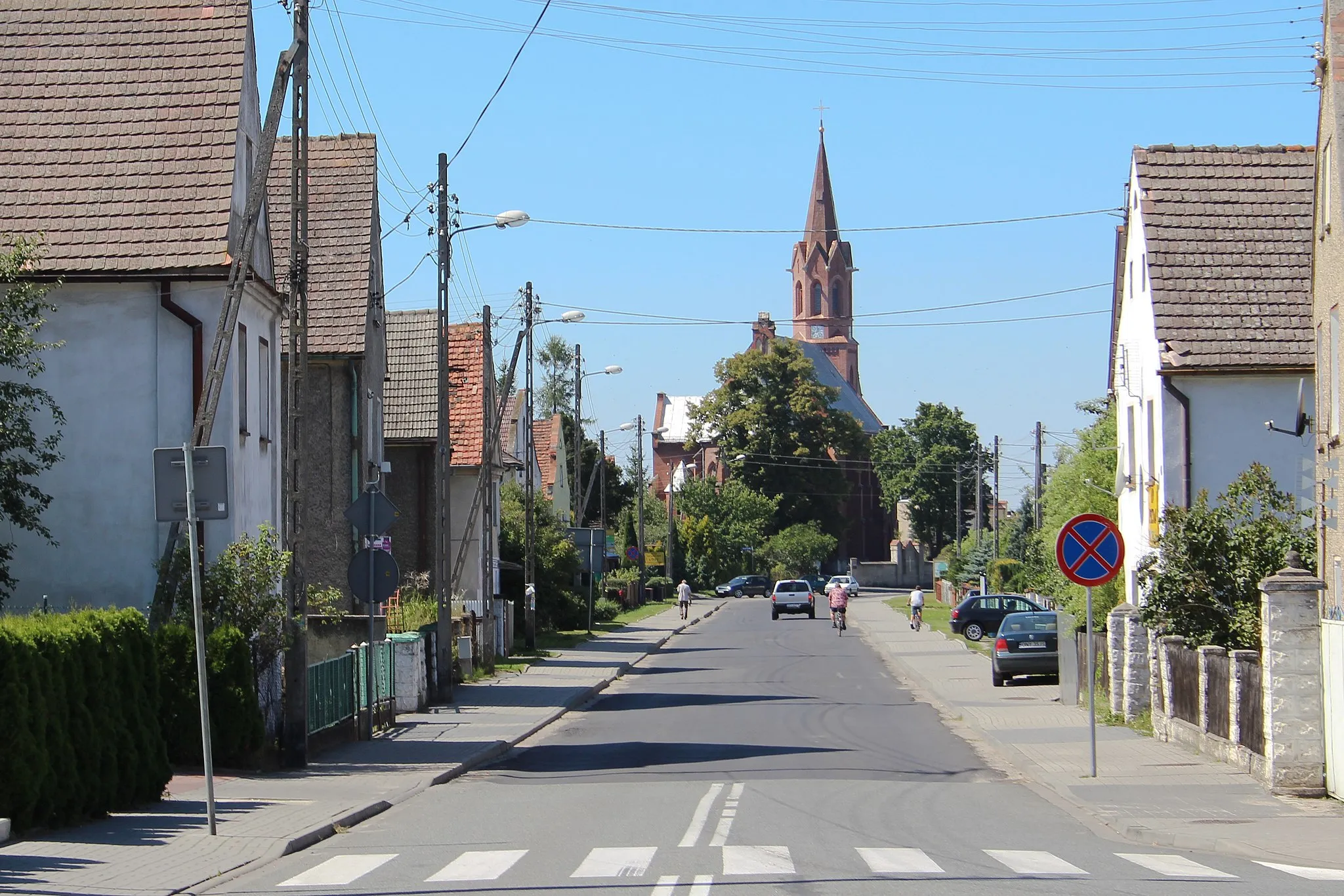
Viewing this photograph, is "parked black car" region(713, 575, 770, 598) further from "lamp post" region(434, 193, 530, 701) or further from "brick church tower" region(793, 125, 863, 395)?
"lamp post" region(434, 193, 530, 701)

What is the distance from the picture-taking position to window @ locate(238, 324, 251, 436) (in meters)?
20.7

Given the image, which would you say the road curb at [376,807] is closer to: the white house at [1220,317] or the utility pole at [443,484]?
the utility pole at [443,484]

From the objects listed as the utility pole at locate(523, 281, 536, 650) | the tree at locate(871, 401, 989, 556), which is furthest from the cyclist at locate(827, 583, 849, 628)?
the tree at locate(871, 401, 989, 556)

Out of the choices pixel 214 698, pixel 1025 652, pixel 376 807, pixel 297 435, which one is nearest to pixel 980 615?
pixel 1025 652

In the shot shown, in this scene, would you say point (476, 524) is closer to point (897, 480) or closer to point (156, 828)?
point (156, 828)

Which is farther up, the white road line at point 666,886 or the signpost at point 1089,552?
the signpost at point 1089,552

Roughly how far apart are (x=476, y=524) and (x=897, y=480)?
89318 mm

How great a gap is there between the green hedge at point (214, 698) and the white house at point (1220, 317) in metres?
15.2

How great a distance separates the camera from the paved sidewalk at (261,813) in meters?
10.1

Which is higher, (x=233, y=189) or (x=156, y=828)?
(x=233, y=189)

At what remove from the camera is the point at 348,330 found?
30766 millimetres

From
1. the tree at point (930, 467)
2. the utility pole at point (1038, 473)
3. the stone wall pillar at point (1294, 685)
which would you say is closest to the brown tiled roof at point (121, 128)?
the stone wall pillar at point (1294, 685)

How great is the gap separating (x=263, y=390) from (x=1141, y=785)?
1327 cm

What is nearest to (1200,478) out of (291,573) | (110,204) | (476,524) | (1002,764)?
(1002,764)
